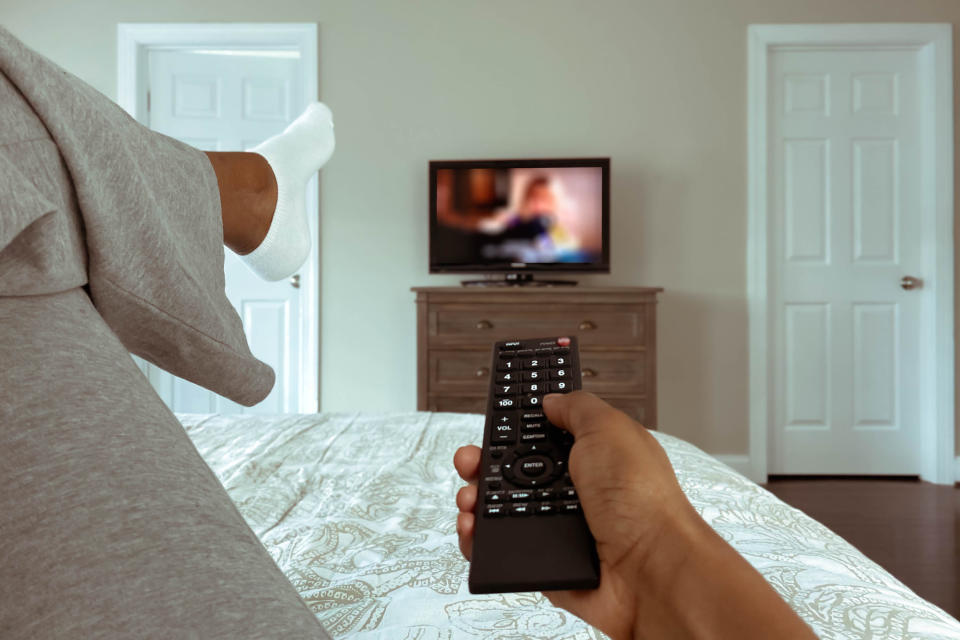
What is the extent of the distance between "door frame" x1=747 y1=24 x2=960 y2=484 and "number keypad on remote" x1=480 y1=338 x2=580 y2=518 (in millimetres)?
2695

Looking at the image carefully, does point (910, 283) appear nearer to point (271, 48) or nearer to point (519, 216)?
point (519, 216)

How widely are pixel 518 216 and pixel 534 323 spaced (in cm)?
55

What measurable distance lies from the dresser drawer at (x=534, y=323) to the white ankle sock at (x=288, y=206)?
Result: 4.92 feet

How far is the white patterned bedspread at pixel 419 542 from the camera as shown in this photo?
517 millimetres

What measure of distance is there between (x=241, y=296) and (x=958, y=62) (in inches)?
137

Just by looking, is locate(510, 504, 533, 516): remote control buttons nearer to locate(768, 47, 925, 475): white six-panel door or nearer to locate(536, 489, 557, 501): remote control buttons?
locate(536, 489, 557, 501): remote control buttons

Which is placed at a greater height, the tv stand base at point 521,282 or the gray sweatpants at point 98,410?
the tv stand base at point 521,282

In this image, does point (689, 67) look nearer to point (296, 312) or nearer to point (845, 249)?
point (845, 249)

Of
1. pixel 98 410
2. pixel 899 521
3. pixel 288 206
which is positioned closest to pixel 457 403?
pixel 899 521

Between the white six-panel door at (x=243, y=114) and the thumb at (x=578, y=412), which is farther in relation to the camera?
the white six-panel door at (x=243, y=114)

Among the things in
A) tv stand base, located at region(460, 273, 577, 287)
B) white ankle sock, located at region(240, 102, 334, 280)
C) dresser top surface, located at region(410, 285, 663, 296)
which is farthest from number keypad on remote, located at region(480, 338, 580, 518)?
tv stand base, located at region(460, 273, 577, 287)

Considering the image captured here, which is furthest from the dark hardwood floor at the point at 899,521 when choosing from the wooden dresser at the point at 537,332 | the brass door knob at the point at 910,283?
the brass door knob at the point at 910,283

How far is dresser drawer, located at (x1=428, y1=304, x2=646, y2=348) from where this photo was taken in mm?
2664

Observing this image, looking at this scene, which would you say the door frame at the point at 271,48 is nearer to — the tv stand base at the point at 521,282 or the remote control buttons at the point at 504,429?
the tv stand base at the point at 521,282
